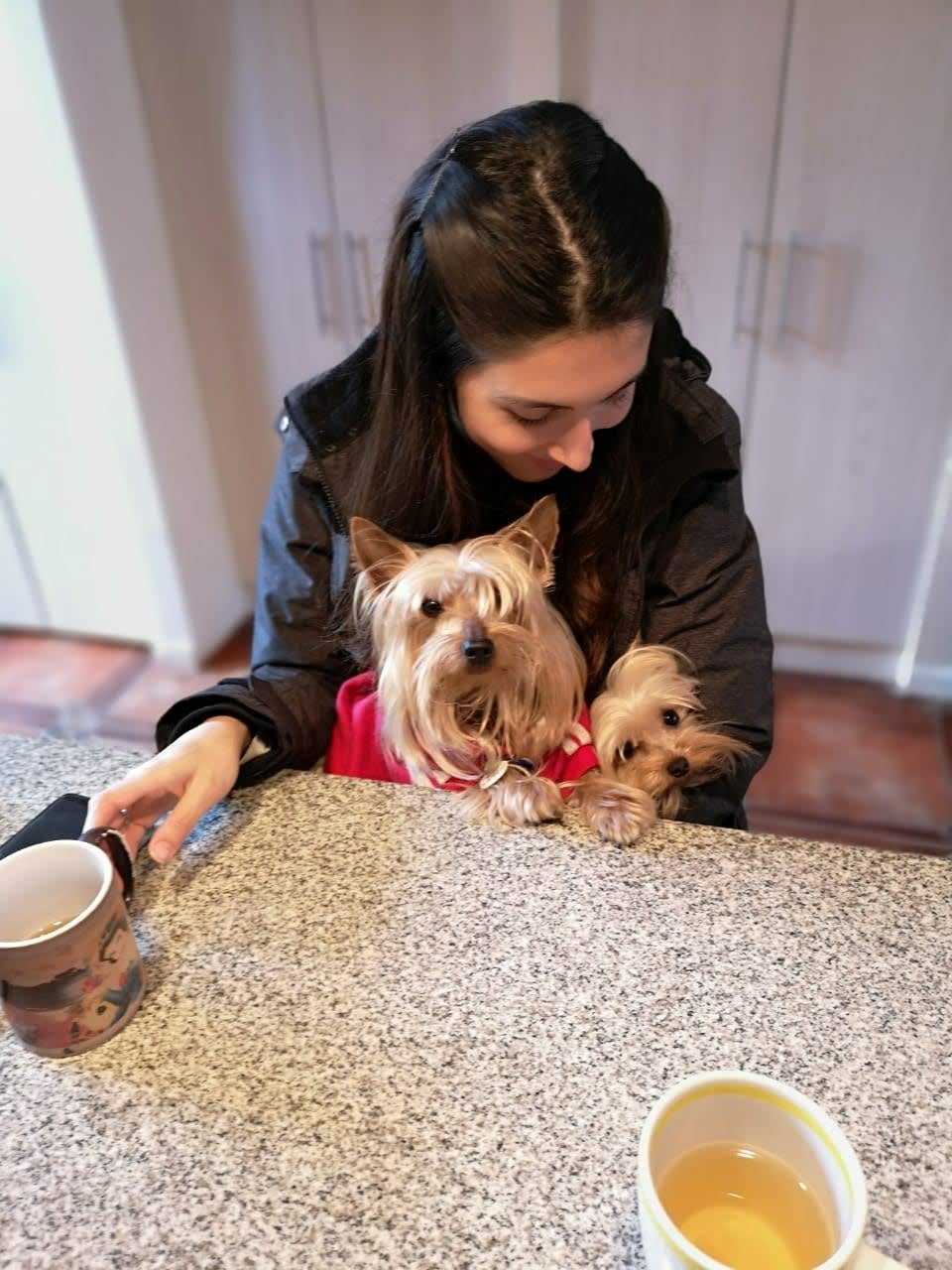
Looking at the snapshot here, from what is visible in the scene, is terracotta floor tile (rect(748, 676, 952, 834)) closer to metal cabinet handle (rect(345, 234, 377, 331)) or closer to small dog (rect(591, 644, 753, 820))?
small dog (rect(591, 644, 753, 820))

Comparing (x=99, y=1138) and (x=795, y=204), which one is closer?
(x=99, y=1138)

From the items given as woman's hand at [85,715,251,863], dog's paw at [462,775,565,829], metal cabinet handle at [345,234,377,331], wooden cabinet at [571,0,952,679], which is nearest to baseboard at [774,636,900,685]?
wooden cabinet at [571,0,952,679]

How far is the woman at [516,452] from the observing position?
88cm

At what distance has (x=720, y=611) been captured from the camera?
112 cm

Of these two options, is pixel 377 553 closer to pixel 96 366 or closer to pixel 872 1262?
pixel 872 1262

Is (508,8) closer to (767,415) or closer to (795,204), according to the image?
(795,204)

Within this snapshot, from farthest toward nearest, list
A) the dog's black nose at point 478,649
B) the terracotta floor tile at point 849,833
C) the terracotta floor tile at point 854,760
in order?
the terracotta floor tile at point 854,760, the terracotta floor tile at point 849,833, the dog's black nose at point 478,649

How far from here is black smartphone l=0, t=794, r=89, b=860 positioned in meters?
0.86

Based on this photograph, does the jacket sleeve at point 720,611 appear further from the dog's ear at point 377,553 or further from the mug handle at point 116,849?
the mug handle at point 116,849

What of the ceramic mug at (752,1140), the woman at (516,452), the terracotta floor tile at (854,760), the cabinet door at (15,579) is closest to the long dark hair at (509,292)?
the woman at (516,452)

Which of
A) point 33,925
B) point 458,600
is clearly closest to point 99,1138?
point 33,925

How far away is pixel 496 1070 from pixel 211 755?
419mm

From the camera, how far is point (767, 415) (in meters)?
2.52

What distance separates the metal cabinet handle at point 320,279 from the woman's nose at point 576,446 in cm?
192
